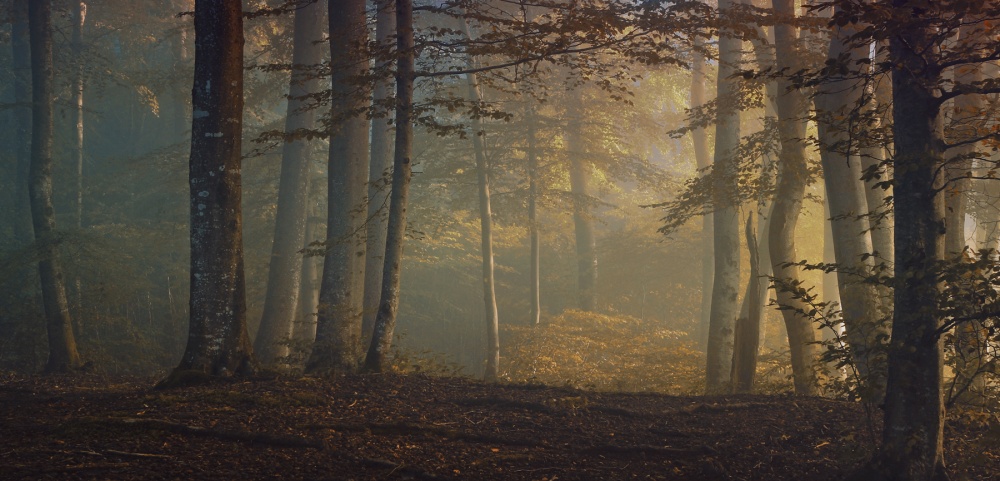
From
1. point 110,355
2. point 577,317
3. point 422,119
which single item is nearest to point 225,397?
point 422,119

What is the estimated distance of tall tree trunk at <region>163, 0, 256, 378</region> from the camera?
7.70 m

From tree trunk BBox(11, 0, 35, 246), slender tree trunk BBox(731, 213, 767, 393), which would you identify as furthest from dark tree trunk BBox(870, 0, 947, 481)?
tree trunk BBox(11, 0, 35, 246)

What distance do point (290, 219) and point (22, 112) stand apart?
38.5 feet

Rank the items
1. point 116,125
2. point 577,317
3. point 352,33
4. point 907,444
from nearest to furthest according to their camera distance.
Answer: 1. point 907,444
2. point 352,33
3. point 577,317
4. point 116,125

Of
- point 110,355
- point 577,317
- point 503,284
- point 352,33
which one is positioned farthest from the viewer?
point 503,284

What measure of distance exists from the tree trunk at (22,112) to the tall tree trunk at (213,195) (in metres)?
10.6

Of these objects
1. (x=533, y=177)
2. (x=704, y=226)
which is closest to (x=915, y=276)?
(x=533, y=177)

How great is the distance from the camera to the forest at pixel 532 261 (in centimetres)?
511

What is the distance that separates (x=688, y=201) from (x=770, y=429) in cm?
602

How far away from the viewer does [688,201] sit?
12234 mm

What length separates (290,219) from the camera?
14.8 meters

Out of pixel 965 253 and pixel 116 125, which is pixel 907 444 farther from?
pixel 116 125

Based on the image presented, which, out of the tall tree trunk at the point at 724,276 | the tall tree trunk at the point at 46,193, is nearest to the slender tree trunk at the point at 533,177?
the tall tree trunk at the point at 724,276

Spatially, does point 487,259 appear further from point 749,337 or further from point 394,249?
point 394,249
